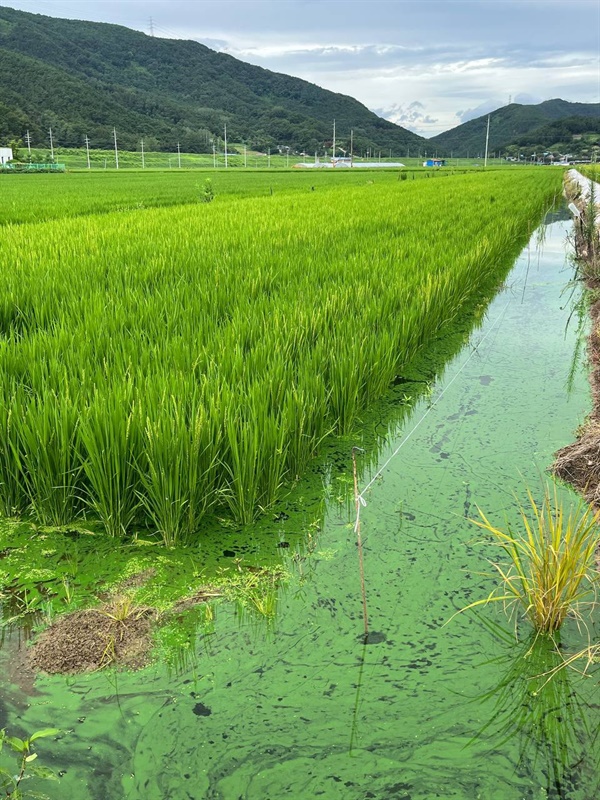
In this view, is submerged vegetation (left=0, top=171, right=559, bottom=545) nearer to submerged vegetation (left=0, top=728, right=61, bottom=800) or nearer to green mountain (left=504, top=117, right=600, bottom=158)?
submerged vegetation (left=0, top=728, right=61, bottom=800)

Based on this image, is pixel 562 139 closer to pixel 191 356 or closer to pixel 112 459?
pixel 191 356

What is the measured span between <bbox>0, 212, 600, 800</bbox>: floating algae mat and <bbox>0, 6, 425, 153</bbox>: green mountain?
250 feet

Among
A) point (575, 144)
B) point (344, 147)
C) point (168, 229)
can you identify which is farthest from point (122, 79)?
point (168, 229)

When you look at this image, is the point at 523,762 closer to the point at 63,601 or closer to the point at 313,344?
the point at 63,601

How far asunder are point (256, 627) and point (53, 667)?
510mm

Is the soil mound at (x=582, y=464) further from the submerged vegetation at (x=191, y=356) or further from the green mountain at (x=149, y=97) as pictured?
the green mountain at (x=149, y=97)

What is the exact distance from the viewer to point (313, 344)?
3.39 m

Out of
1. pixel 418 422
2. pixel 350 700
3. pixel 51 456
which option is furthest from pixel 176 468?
pixel 418 422

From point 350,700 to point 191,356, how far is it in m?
1.84

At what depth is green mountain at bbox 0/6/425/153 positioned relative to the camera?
8194cm

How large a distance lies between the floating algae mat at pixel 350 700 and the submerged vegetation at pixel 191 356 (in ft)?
1.39

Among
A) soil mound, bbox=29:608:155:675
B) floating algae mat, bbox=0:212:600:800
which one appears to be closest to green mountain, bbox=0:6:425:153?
soil mound, bbox=29:608:155:675

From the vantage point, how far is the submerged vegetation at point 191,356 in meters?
2.09

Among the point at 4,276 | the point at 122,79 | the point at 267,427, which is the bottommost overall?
the point at 267,427
